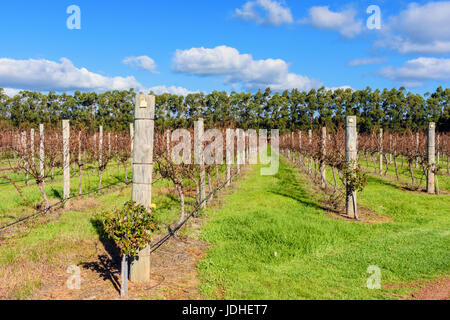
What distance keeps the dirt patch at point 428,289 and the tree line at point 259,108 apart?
39.9 m

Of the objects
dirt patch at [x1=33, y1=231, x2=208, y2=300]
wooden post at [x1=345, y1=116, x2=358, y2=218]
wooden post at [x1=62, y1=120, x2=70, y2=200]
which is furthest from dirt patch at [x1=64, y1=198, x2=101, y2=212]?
wooden post at [x1=345, y1=116, x2=358, y2=218]

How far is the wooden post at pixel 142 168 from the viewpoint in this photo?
5422 mm

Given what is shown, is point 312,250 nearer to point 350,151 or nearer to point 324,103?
point 350,151

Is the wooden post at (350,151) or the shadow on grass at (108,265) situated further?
the wooden post at (350,151)

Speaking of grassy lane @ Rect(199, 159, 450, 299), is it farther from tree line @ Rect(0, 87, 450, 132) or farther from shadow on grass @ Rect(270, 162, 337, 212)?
tree line @ Rect(0, 87, 450, 132)

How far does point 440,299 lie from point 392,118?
54183mm

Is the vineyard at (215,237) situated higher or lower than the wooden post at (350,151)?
lower

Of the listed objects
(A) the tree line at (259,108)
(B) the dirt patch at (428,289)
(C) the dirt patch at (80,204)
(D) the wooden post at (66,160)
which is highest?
(A) the tree line at (259,108)

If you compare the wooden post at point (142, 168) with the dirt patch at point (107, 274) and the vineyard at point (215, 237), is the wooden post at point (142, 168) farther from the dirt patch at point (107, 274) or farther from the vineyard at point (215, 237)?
the dirt patch at point (107, 274)

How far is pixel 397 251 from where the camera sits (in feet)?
24.0

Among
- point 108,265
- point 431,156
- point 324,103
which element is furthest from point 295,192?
point 324,103

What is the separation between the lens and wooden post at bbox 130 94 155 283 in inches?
213

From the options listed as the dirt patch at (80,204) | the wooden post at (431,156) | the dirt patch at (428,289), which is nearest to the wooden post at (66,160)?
the dirt patch at (80,204)

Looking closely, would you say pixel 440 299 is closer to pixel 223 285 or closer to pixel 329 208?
pixel 223 285
